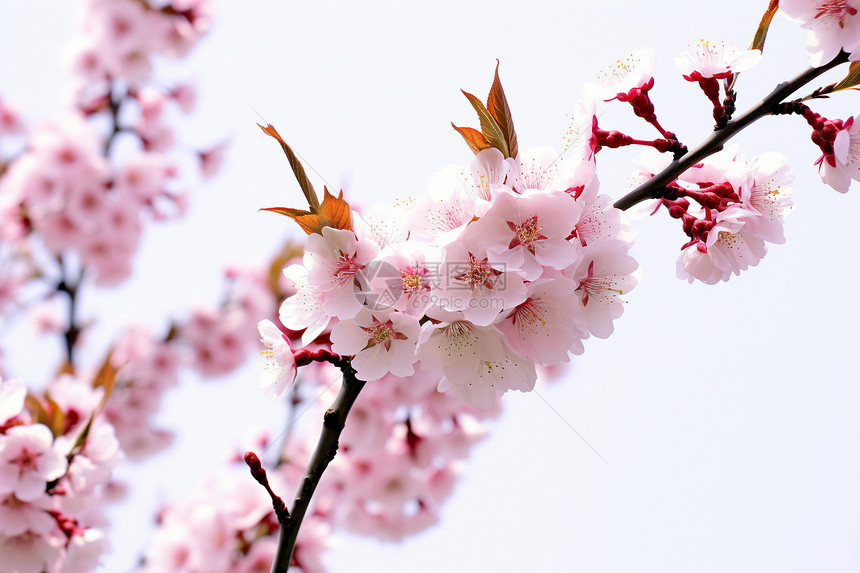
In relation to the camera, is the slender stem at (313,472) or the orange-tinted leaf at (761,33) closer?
the slender stem at (313,472)

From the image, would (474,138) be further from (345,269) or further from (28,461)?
(28,461)

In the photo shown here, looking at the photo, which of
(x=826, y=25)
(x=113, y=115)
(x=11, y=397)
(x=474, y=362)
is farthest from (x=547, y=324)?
(x=113, y=115)

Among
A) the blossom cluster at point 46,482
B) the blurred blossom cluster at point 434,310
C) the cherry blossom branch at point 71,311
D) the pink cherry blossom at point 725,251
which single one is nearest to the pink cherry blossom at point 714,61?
the blurred blossom cluster at point 434,310

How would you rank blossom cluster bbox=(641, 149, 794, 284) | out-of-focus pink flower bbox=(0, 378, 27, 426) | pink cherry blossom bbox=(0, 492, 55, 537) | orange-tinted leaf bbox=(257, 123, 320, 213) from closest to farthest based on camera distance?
orange-tinted leaf bbox=(257, 123, 320, 213)
blossom cluster bbox=(641, 149, 794, 284)
out-of-focus pink flower bbox=(0, 378, 27, 426)
pink cherry blossom bbox=(0, 492, 55, 537)

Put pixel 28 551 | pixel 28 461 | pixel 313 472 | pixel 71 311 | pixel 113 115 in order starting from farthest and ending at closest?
pixel 113 115
pixel 71 311
pixel 28 551
pixel 28 461
pixel 313 472

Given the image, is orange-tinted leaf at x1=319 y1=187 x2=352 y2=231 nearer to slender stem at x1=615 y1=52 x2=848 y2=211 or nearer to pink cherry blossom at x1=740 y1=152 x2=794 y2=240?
slender stem at x1=615 y1=52 x2=848 y2=211

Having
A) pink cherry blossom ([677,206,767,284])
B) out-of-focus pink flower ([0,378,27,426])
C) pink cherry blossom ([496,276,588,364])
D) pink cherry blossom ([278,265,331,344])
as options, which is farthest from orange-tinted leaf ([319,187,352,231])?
out-of-focus pink flower ([0,378,27,426])

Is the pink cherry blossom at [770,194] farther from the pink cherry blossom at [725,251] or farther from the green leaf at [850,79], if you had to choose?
the green leaf at [850,79]
